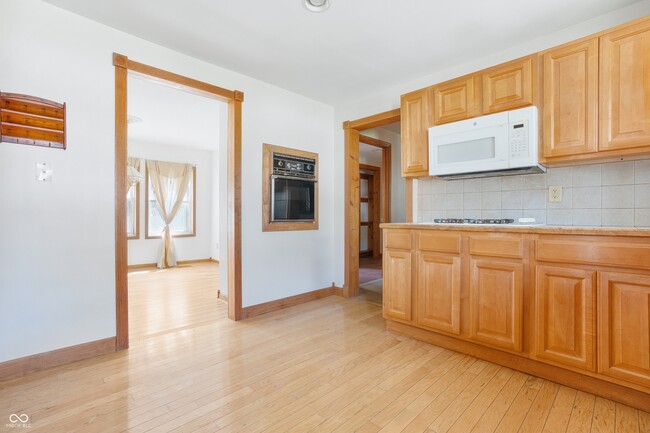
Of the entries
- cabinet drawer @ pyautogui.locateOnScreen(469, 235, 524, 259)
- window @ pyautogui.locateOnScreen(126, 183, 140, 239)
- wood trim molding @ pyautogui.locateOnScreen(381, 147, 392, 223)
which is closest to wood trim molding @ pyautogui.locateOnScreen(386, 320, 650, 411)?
cabinet drawer @ pyautogui.locateOnScreen(469, 235, 524, 259)

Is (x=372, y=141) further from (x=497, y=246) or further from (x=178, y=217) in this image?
(x=178, y=217)

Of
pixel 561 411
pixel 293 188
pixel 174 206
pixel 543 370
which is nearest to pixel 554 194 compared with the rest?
pixel 543 370

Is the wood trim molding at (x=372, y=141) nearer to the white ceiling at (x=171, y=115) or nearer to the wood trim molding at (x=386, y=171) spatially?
the wood trim molding at (x=386, y=171)

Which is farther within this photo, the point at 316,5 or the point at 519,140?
the point at 519,140

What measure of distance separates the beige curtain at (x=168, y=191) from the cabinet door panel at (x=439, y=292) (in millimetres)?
5408

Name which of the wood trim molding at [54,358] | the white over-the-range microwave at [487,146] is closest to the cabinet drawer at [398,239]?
the white over-the-range microwave at [487,146]

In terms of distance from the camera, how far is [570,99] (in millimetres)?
2070

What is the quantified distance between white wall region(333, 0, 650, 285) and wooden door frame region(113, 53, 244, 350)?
1.44 meters

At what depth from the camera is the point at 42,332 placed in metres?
2.07

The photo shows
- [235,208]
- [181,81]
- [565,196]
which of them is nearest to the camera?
[565,196]

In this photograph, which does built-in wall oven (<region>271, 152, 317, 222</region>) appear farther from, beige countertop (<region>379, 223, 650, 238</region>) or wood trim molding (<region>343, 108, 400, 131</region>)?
beige countertop (<region>379, 223, 650, 238</region>)

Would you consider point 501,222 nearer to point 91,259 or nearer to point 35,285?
point 91,259

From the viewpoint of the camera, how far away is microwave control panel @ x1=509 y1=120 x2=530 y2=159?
2199 mm

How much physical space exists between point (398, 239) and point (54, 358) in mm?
2719
